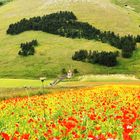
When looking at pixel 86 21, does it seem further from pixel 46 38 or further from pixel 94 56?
pixel 94 56

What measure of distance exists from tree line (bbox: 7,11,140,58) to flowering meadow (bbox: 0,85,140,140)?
360 feet

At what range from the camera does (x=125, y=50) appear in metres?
134

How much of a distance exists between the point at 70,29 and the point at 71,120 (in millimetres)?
135683

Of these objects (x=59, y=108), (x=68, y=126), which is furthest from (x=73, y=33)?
(x=68, y=126)

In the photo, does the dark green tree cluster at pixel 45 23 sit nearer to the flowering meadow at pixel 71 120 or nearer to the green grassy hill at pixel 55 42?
the green grassy hill at pixel 55 42

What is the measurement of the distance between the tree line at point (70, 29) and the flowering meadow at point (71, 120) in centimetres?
10963

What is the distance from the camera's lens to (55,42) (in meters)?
138

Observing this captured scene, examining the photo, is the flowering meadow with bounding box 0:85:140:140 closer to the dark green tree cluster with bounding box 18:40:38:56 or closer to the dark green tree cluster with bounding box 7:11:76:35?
the dark green tree cluster with bounding box 18:40:38:56

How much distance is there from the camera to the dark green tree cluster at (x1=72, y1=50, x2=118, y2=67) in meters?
124

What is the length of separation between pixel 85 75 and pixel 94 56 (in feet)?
41.2

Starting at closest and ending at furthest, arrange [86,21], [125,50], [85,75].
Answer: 1. [85,75]
2. [125,50]
3. [86,21]

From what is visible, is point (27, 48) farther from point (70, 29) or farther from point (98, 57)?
point (70, 29)

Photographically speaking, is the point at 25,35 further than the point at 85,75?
Yes

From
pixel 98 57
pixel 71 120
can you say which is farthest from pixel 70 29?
pixel 71 120
